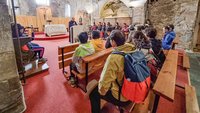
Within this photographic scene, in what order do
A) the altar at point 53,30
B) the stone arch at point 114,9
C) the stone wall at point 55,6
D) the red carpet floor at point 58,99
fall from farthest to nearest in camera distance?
the stone wall at point 55,6 < the stone arch at point 114,9 < the altar at point 53,30 < the red carpet floor at point 58,99

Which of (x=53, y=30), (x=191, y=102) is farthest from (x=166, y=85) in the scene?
(x=53, y=30)

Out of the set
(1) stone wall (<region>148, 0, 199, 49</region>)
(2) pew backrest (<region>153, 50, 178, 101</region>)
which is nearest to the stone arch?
(1) stone wall (<region>148, 0, 199, 49</region>)

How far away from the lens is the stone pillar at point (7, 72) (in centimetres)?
136

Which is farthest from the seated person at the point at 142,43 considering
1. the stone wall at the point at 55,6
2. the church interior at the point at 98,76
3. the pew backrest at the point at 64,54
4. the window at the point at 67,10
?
the window at the point at 67,10

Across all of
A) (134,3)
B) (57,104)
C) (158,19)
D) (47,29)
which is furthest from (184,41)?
(47,29)

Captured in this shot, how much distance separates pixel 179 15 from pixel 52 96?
625 centimetres

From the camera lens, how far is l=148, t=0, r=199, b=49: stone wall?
17.5 ft

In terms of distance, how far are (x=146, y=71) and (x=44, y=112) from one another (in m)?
1.42

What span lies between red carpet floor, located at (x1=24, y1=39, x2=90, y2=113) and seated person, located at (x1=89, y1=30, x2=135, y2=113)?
0.58 m

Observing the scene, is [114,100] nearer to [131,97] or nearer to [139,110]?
[131,97]

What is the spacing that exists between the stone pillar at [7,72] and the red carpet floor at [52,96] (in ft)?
0.96

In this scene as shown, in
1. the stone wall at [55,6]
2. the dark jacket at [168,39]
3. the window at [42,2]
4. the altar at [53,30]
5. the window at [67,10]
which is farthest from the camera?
the window at [67,10]

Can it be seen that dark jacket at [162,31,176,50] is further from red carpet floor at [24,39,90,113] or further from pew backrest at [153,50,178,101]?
red carpet floor at [24,39,90,113]

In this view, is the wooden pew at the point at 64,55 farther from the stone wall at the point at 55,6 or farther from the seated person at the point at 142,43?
the stone wall at the point at 55,6
